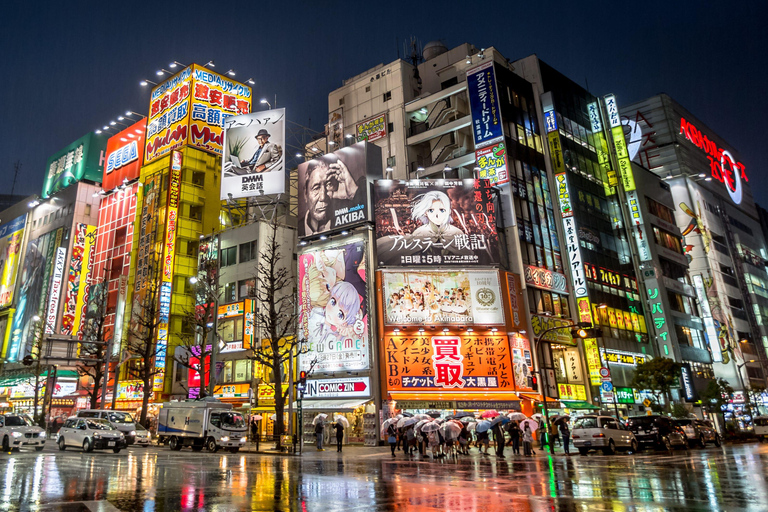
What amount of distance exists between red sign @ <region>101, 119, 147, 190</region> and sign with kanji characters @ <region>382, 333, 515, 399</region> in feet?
141

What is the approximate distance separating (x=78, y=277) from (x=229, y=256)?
25.1 meters

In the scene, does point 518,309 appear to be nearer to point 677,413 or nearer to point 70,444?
point 677,413

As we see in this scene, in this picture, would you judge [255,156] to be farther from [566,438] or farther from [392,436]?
[566,438]

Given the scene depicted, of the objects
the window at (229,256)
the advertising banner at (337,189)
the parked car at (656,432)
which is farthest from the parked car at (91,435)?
the parked car at (656,432)

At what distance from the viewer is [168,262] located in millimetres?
52344

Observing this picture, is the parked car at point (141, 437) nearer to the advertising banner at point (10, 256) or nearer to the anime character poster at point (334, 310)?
the anime character poster at point (334, 310)

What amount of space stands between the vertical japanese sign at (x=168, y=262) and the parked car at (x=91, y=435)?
19.5m

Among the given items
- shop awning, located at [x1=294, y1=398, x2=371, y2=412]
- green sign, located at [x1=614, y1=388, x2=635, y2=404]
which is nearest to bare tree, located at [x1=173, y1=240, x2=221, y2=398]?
shop awning, located at [x1=294, y1=398, x2=371, y2=412]

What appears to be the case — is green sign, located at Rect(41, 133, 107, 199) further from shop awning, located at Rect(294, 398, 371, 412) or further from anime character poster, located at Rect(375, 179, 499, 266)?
shop awning, located at Rect(294, 398, 371, 412)

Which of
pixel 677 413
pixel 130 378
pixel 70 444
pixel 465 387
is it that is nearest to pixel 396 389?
pixel 465 387

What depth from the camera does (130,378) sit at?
5250 centimetres

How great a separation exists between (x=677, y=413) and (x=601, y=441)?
2617 cm

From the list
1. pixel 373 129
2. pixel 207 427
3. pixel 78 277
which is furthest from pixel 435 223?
pixel 78 277

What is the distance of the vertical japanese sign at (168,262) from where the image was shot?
49.3 m
